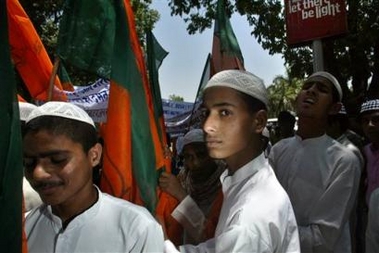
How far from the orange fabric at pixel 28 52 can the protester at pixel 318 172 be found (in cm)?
161

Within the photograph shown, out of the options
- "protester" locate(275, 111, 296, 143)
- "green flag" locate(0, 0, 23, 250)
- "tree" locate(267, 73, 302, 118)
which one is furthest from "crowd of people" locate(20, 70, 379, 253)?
"tree" locate(267, 73, 302, 118)

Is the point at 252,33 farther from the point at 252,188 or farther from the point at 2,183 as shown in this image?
the point at 2,183

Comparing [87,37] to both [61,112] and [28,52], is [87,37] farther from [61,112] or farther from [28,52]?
[61,112]

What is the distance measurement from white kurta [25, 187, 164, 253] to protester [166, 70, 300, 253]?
24cm

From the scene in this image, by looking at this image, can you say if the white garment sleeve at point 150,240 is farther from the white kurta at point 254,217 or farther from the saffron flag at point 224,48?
the saffron flag at point 224,48

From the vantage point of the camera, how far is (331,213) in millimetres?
2953

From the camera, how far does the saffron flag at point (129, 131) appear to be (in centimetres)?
251

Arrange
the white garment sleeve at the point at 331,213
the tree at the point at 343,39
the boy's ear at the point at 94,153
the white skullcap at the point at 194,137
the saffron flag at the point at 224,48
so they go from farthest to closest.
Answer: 1. the tree at the point at 343,39
2. the saffron flag at the point at 224,48
3. the white skullcap at the point at 194,137
4. the white garment sleeve at the point at 331,213
5. the boy's ear at the point at 94,153

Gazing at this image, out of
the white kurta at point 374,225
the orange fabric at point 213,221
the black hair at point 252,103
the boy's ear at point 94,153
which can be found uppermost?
the black hair at point 252,103

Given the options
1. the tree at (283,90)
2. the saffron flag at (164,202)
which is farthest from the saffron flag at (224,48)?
the tree at (283,90)

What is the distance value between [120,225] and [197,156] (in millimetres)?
1677

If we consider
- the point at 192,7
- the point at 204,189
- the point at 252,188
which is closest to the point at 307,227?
the point at 204,189

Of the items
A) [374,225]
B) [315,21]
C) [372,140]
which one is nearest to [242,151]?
[374,225]

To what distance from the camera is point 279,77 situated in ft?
164
